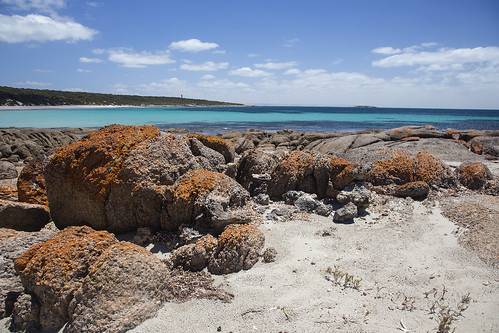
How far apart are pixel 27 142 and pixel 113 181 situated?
17.8 meters

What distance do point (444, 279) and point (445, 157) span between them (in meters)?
9.05

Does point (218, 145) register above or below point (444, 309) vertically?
above

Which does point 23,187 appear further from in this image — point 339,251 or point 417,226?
point 417,226

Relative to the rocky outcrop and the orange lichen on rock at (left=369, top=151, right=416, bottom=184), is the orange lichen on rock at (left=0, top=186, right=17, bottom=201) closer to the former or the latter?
the orange lichen on rock at (left=369, top=151, right=416, bottom=184)

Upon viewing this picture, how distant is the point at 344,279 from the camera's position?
13.0 ft

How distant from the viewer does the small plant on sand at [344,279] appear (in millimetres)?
3815

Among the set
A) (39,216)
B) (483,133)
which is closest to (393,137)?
(483,133)

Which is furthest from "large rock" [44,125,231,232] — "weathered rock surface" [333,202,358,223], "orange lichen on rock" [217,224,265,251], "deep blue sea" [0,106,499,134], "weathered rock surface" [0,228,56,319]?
"deep blue sea" [0,106,499,134]

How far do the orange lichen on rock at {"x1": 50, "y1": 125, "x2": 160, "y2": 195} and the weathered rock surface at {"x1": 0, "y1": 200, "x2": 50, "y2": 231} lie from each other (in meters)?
0.87

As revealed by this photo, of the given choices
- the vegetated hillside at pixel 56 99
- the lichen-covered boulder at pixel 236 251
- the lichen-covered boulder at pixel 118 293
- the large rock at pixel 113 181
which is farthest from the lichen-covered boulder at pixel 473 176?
the vegetated hillside at pixel 56 99

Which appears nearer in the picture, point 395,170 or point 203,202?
point 203,202

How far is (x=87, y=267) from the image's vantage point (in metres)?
3.64

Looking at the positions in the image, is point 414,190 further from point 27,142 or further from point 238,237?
point 27,142

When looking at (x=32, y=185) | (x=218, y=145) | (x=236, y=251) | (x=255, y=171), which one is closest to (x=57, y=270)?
(x=236, y=251)
